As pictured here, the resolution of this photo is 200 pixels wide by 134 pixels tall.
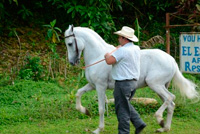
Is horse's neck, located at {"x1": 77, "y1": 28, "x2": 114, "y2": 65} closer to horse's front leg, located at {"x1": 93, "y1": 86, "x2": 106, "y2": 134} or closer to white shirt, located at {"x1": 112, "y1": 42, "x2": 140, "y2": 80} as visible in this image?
horse's front leg, located at {"x1": 93, "y1": 86, "x2": 106, "y2": 134}

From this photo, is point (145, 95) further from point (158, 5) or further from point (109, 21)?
point (158, 5)

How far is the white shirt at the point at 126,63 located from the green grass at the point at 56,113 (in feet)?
4.79

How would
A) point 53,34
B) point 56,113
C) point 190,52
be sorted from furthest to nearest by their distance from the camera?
point 53,34
point 190,52
point 56,113

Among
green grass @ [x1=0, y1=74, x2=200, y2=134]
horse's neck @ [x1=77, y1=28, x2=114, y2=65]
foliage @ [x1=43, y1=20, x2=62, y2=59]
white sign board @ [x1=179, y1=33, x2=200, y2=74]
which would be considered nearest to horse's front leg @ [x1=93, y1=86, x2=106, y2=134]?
green grass @ [x1=0, y1=74, x2=200, y2=134]

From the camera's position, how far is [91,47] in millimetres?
6613

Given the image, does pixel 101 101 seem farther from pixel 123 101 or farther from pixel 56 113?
pixel 56 113

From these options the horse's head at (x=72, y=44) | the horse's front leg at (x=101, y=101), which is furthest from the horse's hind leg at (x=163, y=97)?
the horse's head at (x=72, y=44)

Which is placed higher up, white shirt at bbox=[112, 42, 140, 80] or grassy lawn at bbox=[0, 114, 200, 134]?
white shirt at bbox=[112, 42, 140, 80]

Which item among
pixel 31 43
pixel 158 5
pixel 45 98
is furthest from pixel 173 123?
pixel 158 5

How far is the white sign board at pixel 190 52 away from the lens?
7.91 meters

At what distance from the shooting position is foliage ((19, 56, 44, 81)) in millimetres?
9352

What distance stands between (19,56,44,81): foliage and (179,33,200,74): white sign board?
11.8 ft

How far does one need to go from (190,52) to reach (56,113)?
3.07 m

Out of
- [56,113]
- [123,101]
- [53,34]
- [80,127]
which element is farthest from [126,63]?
[53,34]
